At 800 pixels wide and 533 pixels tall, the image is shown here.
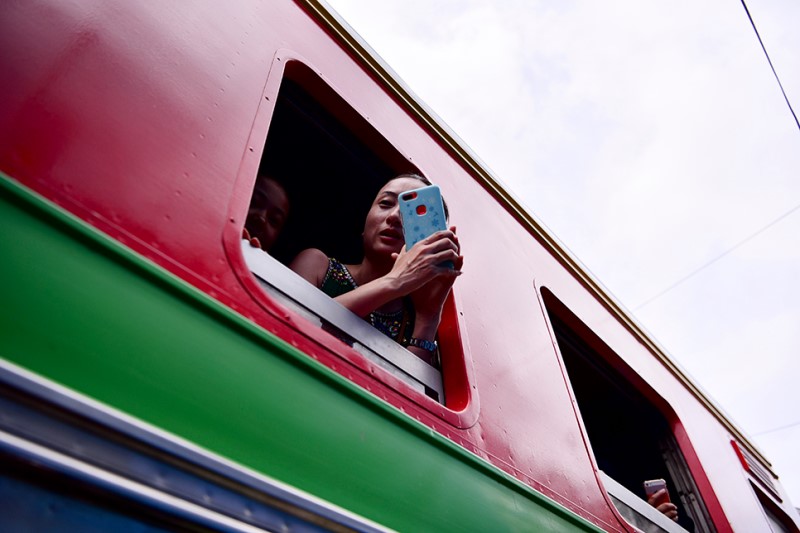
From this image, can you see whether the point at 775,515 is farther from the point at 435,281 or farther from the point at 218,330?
the point at 218,330

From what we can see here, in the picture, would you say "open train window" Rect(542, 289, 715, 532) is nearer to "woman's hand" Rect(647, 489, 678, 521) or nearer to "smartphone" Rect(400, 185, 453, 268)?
"woman's hand" Rect(647, 489, 678, 521)

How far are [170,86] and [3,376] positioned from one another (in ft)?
Result: 2.56

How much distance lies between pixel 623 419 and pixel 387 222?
8.79 ft

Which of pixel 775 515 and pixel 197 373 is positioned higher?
pixel 775 515

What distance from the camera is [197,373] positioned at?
792 mm

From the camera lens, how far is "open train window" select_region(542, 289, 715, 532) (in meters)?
2.89

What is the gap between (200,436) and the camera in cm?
74

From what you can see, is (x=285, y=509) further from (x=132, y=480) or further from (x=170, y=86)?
(x=170, y=86)

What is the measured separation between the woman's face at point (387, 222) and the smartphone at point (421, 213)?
0.22 metres

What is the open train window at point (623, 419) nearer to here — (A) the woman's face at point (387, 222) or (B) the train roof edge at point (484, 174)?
(B) the train roof edge at point (484, 174)

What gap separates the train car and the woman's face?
21 centimetres

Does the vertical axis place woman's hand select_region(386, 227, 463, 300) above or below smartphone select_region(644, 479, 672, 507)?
above

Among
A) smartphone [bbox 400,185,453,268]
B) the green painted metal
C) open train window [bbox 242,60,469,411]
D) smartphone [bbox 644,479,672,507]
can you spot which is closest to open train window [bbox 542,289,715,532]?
smartphone [bbox 644,479,672,507]

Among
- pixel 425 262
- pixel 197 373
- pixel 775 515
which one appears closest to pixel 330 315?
pixel 425 262
